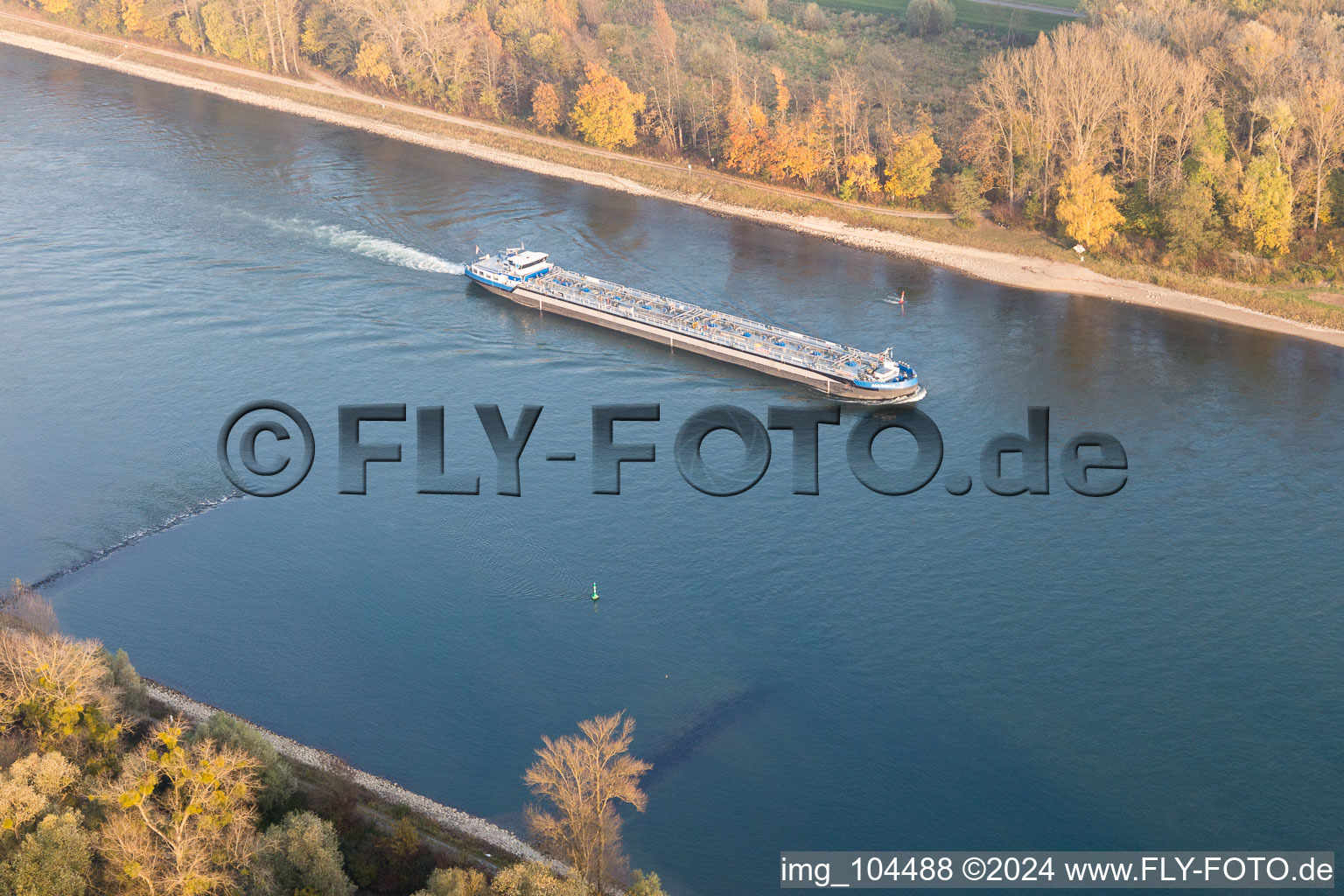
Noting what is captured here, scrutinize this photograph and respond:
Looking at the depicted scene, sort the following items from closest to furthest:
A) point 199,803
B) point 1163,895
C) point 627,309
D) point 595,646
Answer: point 199,803 < point 1163,895 < point 595,646 < point 627,309

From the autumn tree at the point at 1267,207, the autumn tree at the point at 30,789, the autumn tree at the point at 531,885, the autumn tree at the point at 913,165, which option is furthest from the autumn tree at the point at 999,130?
Answer: the autumn tree at the point at 30,789

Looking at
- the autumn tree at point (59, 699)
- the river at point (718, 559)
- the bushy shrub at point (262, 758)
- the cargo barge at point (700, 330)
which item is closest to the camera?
the bushy shrub at point (262, 758)

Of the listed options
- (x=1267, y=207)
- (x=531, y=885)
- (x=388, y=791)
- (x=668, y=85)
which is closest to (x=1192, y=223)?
(x=1267, y=207)

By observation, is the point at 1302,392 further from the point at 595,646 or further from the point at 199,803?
the point at 199,803

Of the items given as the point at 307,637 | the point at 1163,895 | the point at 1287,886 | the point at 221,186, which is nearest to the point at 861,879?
the point at 1163,895

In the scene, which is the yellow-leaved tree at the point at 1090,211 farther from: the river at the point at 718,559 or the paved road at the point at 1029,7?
the paved road at the point at 1029,7

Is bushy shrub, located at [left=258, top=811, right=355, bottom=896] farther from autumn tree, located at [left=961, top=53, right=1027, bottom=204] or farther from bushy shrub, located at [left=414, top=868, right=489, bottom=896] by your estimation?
autumn tree, located at [left=961, top=53, right=1027, bottom=204]
